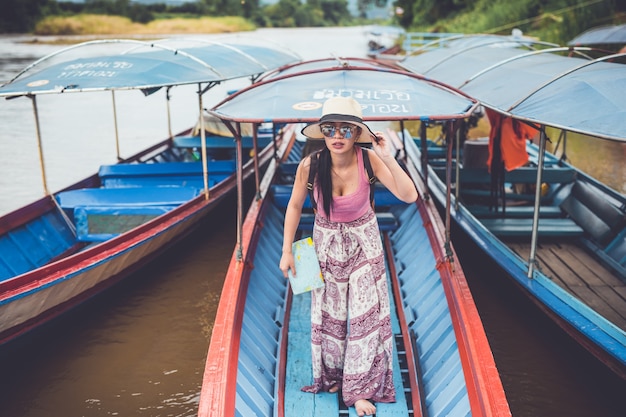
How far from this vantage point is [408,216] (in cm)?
573

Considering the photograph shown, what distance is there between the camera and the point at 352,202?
2.84 metres

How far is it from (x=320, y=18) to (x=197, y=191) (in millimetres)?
97085

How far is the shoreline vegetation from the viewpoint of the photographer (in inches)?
1789

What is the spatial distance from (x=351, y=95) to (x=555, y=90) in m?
1.69

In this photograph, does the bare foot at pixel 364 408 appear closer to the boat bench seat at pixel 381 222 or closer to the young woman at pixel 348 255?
the young woman at pixel 348 255

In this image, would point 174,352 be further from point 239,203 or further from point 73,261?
point 239,203

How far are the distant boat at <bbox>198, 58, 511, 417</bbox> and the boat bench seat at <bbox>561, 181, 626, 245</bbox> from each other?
202 centimetres

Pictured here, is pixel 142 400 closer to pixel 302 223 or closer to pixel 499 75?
pixel 302 223

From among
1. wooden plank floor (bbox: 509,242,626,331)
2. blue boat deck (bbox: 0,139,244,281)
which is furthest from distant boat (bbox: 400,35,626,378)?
blue boat deck (bbox: 0,139,244,281)

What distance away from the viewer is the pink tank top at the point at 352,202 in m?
2.83

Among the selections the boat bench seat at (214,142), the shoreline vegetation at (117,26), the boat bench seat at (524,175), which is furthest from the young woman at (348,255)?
the shoreline vegetation at (117,26)

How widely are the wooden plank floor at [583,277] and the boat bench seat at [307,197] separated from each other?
1490 mm

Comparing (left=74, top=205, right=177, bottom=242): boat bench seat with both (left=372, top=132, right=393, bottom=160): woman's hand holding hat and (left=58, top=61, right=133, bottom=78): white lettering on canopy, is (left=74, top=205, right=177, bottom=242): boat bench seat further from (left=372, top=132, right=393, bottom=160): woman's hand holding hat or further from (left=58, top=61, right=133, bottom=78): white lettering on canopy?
(left=372, top=132, right=393, bottom=160): woman's hand holding hat

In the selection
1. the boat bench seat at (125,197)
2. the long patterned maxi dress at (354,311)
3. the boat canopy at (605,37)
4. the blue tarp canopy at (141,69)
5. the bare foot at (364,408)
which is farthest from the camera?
the boat canopy at (605,37)
